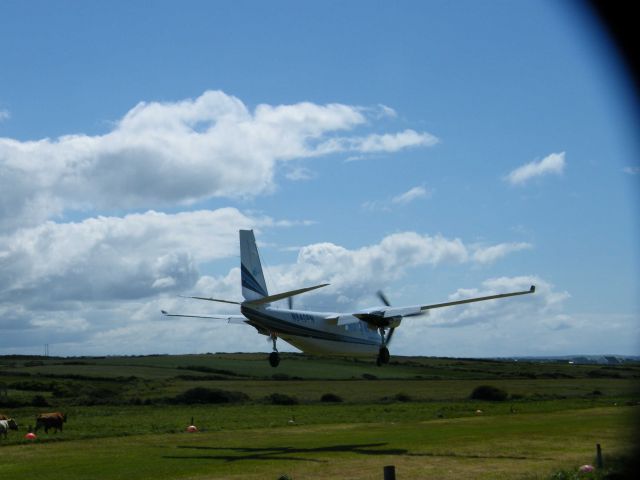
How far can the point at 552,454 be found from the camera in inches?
1799

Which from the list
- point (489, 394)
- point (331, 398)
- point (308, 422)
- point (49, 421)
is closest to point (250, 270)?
point (49, 421)

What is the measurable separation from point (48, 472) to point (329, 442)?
854 inches

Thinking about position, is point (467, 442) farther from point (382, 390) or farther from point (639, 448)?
point (382, 390)

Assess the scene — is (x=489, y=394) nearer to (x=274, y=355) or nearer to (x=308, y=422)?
(x=308, y=422)

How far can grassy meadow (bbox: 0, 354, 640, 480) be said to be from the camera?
139ft

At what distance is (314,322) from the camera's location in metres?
47.3

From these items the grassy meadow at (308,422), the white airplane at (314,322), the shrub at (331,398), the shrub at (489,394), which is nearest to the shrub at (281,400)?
the grassy meadow at (308,422)

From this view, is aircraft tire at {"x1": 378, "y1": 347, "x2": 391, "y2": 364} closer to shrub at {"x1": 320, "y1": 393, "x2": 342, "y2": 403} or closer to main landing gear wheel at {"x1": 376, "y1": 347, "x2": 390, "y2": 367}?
main landing gear wheel at {"x1": 376, "y1": 347, "x2": 390, "y2": 367}

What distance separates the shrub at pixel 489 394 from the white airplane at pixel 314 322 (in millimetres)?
55740

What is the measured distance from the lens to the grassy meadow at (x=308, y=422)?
139 ft

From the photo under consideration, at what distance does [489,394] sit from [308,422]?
3693 centimetres

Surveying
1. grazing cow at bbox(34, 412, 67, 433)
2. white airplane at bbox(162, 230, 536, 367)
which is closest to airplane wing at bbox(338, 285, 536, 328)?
white airplane at bbox(162, 230, 536, 367)

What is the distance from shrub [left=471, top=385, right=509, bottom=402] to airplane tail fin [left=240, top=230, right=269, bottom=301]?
64.7 meters

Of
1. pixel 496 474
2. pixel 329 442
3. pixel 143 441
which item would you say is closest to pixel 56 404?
pixel 143 441
